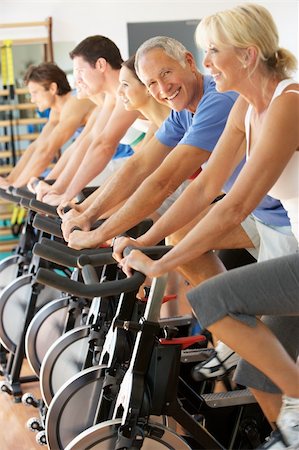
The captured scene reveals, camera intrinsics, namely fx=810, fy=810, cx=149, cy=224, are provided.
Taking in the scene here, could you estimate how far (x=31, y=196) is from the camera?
4371 mm

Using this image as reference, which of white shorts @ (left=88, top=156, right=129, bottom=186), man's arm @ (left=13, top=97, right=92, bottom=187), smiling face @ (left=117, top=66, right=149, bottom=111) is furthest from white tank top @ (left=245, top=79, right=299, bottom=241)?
man's arm @ (left=13, top=97, right=92, bottom=187)

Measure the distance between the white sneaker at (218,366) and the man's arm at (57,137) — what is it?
2.43 metres

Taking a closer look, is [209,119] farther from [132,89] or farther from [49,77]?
[49,77]

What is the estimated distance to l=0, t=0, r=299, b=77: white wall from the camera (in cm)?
754

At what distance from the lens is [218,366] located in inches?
124

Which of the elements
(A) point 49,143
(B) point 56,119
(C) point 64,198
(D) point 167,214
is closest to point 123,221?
(D) point 167,214

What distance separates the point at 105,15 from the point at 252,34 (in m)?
5.60

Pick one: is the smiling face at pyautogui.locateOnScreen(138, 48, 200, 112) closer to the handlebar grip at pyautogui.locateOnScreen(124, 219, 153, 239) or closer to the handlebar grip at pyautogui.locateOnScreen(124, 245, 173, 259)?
the handlebar grip at pyautogui.locateOnScreen(124, 219, 153, 239)

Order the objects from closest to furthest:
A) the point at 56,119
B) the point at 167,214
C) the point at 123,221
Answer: the point at 167,214
the point at 123,221
the point at 56,119

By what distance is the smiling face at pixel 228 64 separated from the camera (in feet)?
7.90

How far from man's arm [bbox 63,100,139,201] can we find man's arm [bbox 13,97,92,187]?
118 cm

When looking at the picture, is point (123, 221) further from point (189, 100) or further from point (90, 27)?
point (90, 27)

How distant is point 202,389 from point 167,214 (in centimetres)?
86

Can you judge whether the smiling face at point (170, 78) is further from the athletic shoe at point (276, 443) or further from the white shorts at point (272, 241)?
the athletic shoe at point (276, 443)
